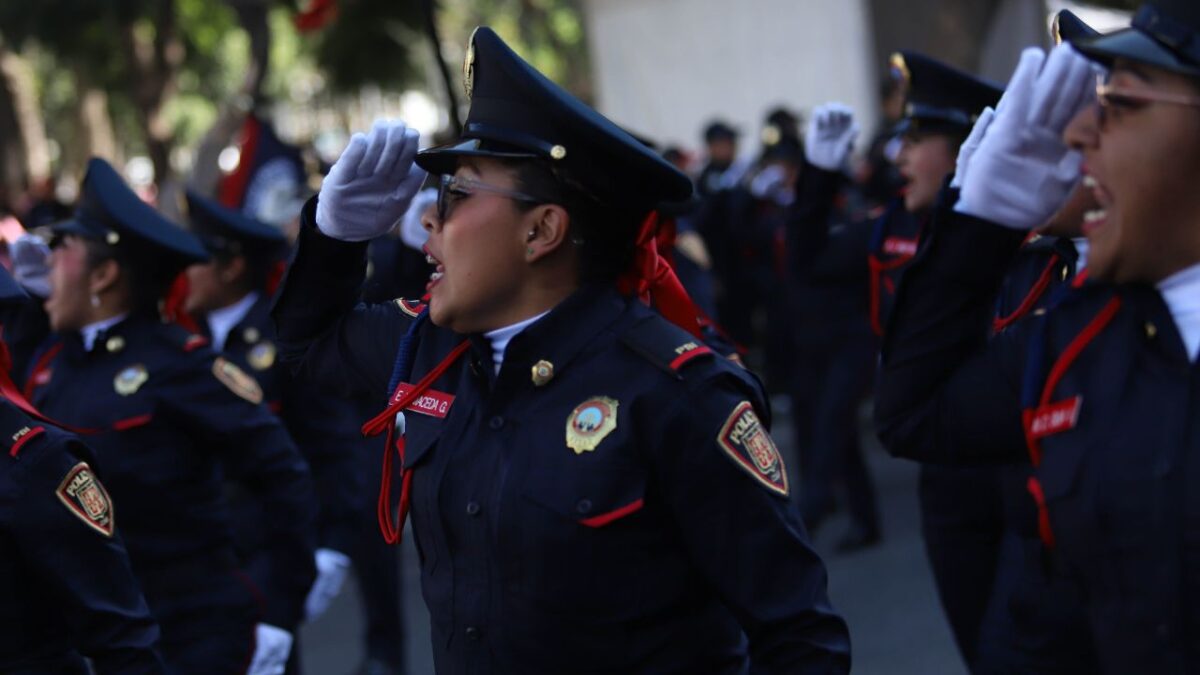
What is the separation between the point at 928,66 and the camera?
4859mm

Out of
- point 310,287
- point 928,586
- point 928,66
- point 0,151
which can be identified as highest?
point 310,287

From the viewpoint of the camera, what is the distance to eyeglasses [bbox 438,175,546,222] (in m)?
2.74

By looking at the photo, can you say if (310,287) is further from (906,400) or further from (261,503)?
(261,503)

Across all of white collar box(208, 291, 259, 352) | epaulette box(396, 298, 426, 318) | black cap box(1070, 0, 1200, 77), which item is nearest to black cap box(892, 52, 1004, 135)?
epaulette box(396, 298, 426, 318)

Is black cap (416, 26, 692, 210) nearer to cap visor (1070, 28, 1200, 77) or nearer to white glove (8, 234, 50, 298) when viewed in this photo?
cap visor (1070, 28, 1200, 77)

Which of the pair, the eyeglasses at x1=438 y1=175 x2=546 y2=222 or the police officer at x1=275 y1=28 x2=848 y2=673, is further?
the eyeglasses at x1=438 y1=175 x2=546 y2=222

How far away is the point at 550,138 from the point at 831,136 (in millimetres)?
2951

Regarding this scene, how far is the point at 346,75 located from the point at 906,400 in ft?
48.2

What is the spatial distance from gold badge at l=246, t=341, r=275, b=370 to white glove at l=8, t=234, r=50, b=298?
0.76 metres

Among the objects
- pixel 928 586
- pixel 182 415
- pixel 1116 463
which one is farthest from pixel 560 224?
pixel 928 586

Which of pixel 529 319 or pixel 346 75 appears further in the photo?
pixel 346 75

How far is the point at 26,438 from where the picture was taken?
3.26m

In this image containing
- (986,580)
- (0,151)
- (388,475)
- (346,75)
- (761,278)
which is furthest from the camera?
(0,151)

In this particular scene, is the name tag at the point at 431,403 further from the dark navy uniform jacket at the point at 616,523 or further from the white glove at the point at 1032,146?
the white glove at the point at 1032,146
